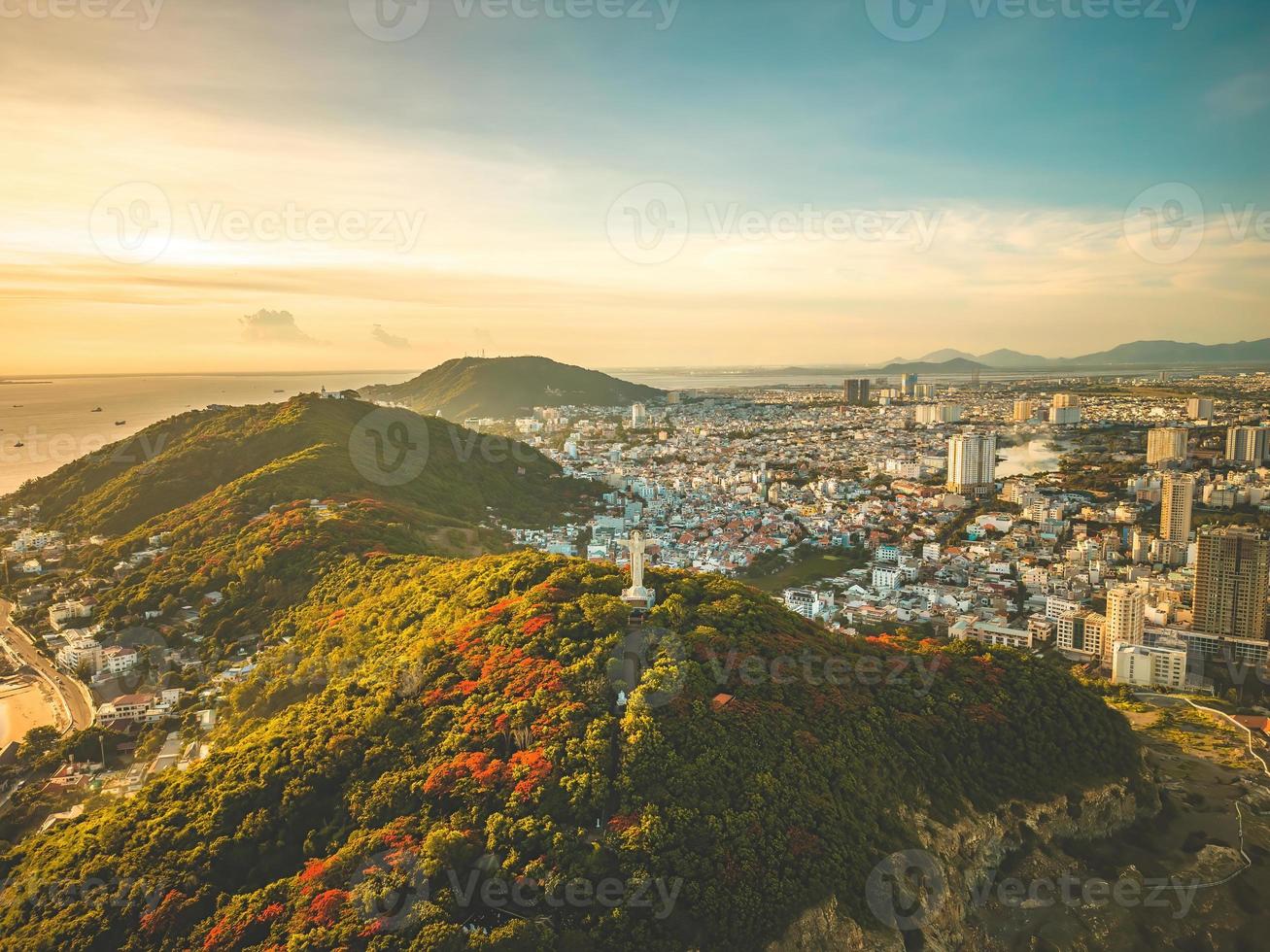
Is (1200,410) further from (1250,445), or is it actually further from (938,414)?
(938,414)

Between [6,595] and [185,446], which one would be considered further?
[185,446]

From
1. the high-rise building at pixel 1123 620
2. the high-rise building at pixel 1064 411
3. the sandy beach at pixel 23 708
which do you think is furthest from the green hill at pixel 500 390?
the high-rise building at pixel 1123 620

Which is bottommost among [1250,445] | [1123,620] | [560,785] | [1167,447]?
[1123,620]

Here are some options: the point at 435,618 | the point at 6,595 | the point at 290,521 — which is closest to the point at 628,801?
the point at 435,618

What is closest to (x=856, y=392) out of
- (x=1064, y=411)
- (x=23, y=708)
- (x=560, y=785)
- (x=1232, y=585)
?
(x=1064, y=411)

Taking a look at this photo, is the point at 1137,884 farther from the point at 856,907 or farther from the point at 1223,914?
the point at 856,907

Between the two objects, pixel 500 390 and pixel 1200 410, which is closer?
pixel 1200 410
